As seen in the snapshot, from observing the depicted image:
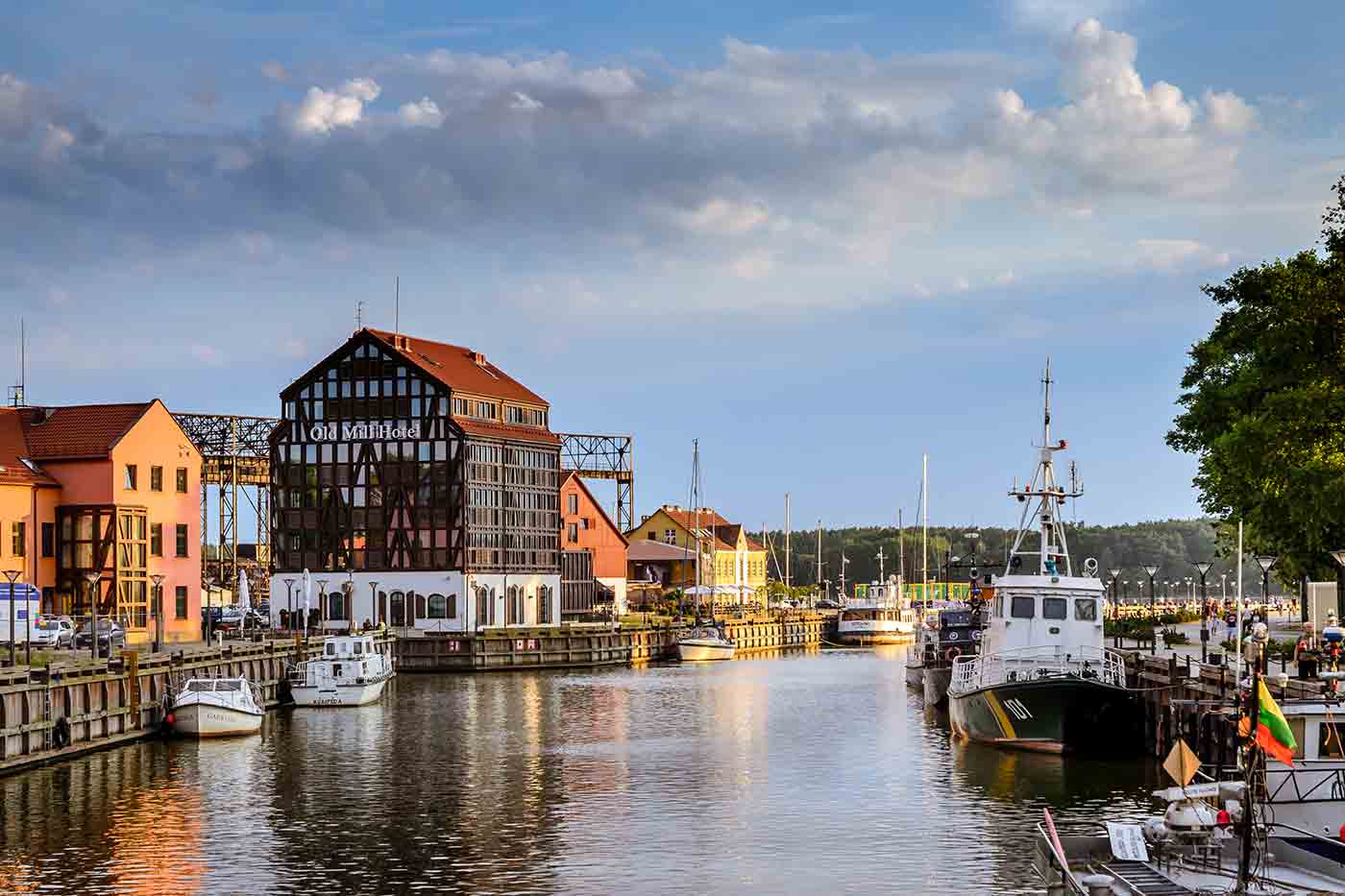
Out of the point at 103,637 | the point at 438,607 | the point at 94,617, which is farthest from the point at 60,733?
the point at 438,607

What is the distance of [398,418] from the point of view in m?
139

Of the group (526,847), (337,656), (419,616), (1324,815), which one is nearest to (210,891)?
(526,847)

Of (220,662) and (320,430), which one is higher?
(320,430)

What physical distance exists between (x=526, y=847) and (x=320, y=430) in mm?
100006

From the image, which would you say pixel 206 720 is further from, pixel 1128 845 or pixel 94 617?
pixel 1128 845

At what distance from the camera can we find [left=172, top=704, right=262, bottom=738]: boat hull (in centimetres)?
6912

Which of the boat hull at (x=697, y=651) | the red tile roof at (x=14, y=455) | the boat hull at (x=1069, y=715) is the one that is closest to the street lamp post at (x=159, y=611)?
the red tile roof at (x=14, y=455)

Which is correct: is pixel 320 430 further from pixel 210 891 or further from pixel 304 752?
pixel 210 891

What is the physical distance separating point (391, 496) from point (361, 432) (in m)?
5.60

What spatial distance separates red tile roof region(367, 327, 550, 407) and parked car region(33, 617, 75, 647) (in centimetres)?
5174

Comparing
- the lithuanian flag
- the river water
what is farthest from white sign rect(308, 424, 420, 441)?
the lithuanian flag

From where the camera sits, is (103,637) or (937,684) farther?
(937,684)

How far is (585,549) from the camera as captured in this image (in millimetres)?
170000

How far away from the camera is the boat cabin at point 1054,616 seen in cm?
6359
